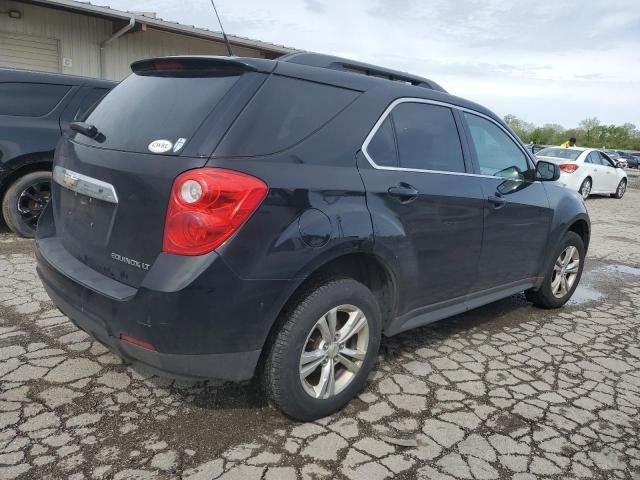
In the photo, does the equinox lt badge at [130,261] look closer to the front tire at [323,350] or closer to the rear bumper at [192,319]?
the rear bumper at [192,319]

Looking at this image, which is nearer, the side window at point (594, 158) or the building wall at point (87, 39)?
the building wall at point (87, 39)

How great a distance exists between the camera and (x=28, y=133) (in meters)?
5.84

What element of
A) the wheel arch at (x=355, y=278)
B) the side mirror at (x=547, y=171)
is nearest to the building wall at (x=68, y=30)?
the side mirror at (x=547, y=171)

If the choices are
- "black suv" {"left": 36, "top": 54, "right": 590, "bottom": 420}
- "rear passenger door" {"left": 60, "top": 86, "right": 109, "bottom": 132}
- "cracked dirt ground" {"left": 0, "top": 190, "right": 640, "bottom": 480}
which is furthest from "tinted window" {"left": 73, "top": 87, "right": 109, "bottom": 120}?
"black suv" {"left": 36, "top": 54, "right": 590, "bottom": 420}

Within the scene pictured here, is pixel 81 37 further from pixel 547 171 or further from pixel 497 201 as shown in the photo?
pixel 497 201

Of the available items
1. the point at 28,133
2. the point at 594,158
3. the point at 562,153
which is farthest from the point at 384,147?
Answer: the point at 594,158

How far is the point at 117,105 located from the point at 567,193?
12.4 ft

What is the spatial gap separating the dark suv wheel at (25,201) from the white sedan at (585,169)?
12751 millimetres

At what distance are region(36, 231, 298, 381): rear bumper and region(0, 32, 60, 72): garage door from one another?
413 inches

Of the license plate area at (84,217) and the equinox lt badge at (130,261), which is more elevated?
the license plate area at (84,217)

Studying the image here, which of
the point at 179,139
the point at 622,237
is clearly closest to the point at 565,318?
the point at 179,139

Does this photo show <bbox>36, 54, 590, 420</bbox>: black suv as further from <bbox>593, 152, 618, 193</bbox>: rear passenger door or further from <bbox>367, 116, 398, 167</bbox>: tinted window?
<bbox>593, 152, 618, 193</bbox>: rear passenger door

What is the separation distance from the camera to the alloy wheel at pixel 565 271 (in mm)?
4867

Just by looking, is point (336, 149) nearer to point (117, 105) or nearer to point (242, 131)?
point (242, 131)
